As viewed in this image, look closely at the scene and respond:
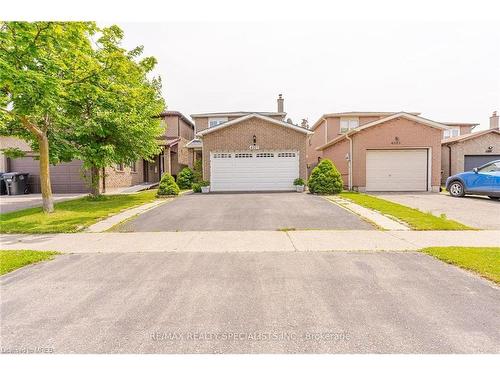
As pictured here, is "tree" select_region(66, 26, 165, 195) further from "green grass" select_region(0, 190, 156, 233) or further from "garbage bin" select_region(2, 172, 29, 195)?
"garbage bin" select_region(2, 172, 29, 195)

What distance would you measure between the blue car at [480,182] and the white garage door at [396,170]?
10.3 ft

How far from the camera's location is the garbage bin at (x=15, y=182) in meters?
18.6

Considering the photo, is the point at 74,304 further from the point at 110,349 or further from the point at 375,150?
the point at 375,150

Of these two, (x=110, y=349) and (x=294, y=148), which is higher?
(x=294, y=148)

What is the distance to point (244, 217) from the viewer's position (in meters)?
9.67

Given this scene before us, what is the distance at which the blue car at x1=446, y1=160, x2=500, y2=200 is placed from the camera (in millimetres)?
12329

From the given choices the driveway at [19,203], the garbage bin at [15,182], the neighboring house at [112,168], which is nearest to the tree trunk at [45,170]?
the driveway at [19,203]

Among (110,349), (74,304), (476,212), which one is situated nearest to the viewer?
(110,349)

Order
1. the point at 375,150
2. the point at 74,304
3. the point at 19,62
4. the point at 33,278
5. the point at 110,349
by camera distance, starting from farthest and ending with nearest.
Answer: the point at 375,150 < the point at 19,62 < the point at 33,278 < the point at 74,304 < the point at 110,349

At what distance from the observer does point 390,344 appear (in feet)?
8.66

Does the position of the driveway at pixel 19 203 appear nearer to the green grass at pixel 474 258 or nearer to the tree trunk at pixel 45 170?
the tree trunk at pixel 45 170

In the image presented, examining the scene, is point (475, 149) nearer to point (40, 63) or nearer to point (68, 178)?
point (40, 63)

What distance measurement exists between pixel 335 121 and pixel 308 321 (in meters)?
25.3

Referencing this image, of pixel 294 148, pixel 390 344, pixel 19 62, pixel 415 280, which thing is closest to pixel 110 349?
pixel 390 344
